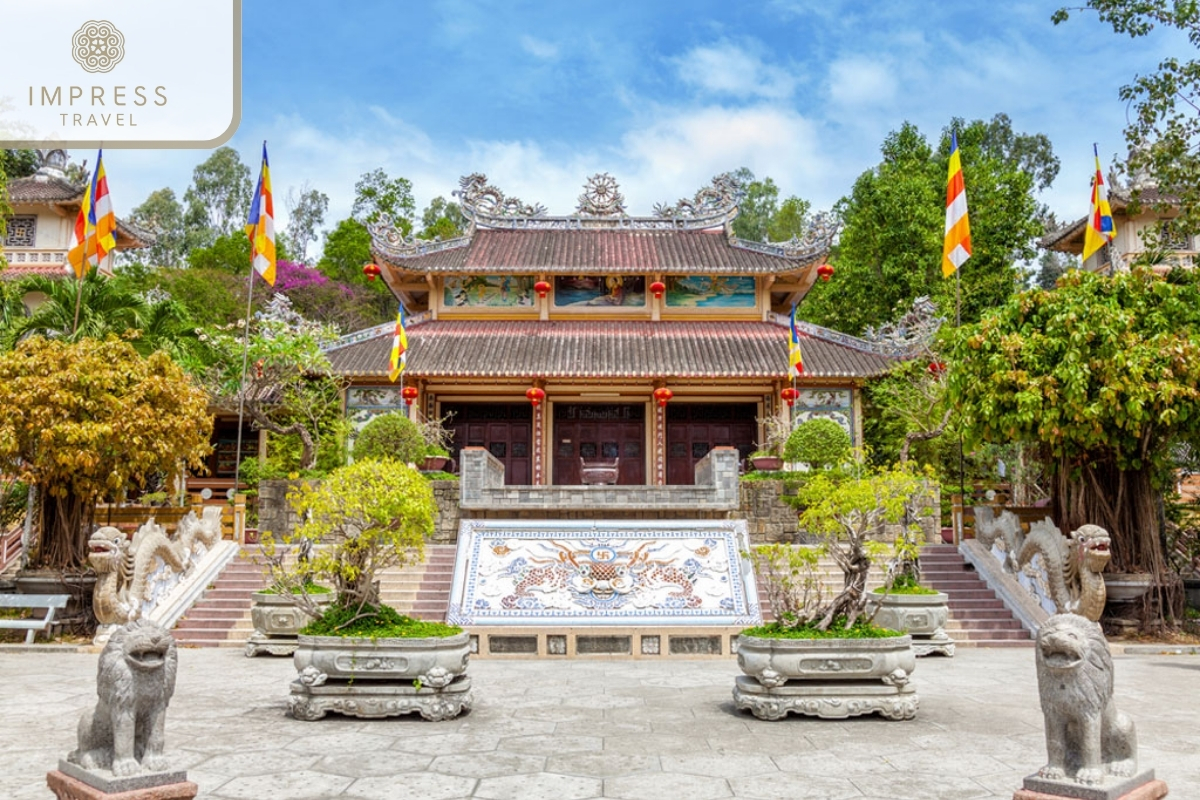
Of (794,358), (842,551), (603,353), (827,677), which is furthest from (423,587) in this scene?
(794,358)

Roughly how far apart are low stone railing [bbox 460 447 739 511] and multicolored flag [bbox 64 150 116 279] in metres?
6.38

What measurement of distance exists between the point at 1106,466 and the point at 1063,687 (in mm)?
9752

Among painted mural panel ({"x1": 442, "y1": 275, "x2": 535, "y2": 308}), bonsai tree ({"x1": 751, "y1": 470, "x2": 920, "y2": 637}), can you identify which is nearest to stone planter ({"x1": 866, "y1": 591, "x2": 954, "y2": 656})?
bonsai tree ({"x1": 751, "y1": 470, "x2": 920, "y2": 637})

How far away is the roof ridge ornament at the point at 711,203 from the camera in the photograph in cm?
2423

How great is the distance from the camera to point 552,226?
2428cm

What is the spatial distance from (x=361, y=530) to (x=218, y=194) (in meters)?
37.4

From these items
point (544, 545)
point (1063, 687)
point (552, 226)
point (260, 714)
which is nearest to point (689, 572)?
point (544, 545)

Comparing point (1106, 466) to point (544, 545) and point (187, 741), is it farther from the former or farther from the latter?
point (187, 741)

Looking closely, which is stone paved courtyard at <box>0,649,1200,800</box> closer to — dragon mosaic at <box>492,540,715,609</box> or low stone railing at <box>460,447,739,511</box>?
dragon mosaic at <box>492,540,715,609</box>

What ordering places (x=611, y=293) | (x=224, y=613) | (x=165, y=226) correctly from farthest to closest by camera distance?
(x=165, y=226), (x=611, y=293), (x=224, y=613)

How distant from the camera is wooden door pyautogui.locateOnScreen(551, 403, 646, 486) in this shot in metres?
21.2

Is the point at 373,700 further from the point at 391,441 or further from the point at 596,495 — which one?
the point at 391,441

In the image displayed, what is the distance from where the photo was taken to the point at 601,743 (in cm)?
597

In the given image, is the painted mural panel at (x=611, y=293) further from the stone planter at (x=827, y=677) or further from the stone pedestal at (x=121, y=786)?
the stone pedestal at (x=121, y=786)
